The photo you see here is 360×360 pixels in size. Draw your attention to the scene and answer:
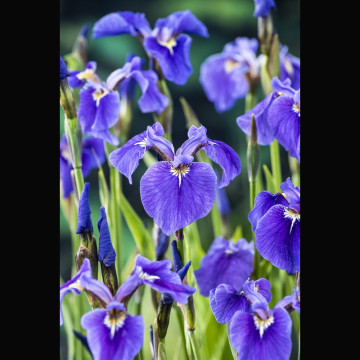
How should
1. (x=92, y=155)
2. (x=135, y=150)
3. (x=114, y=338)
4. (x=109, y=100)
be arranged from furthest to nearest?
(x=92, y=155) < (x=109, y=100) < (x=135, y=150) < (x=114, y=338)

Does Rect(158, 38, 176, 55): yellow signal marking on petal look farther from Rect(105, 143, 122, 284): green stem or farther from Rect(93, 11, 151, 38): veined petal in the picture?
Rect(105, 143, 122, 284): green stem

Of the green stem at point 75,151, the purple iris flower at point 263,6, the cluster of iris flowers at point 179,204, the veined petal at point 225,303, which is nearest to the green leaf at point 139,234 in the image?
the cluster of iris flowers at point 179,204

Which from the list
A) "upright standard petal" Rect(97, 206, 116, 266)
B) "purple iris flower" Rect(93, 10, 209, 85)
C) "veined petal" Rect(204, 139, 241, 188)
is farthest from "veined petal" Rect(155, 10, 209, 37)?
"upright standard petal" Rect(97, 206, 116, 266)

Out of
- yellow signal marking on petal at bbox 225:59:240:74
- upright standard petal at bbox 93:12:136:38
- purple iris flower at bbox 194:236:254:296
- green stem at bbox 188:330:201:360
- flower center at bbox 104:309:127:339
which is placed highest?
upright standard petal at bbox 93:12:136:38

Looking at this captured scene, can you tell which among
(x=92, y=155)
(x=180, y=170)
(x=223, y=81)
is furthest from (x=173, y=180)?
(x=223, y=81)

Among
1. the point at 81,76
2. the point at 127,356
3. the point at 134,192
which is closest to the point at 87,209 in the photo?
the point at 127,356

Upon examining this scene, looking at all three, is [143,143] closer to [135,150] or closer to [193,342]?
[135,150]

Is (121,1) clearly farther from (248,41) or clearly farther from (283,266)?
(283,266)
